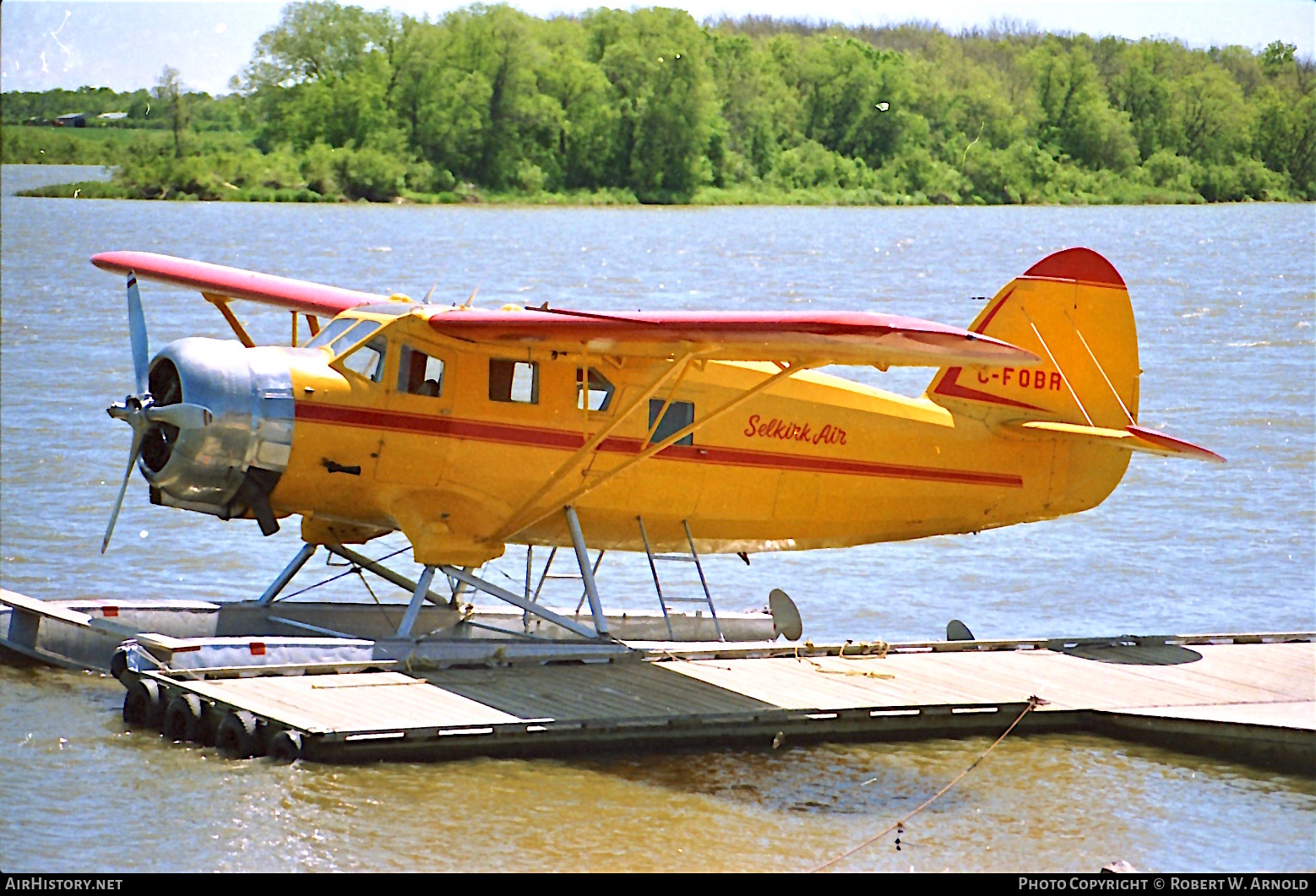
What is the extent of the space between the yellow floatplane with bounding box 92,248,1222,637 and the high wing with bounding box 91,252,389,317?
27 millimetres

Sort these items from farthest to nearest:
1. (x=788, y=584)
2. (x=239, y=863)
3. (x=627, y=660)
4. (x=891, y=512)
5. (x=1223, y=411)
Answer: (x=1223, y=411), (x=788, y=584), (x=891, y=512), (x=627, y=660), (x=239, y=863)

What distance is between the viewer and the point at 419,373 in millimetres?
10953

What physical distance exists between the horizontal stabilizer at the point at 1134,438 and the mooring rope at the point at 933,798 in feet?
5.75

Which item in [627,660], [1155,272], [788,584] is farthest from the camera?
[1155,272]

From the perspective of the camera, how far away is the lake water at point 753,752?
28.6 feet

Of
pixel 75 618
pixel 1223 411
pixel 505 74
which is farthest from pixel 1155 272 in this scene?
pixel 75 618

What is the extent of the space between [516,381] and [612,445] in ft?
2.28

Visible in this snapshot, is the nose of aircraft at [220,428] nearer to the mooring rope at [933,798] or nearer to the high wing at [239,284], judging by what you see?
the high wing at [239,284]

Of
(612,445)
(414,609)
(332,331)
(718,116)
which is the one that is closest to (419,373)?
(332,331)

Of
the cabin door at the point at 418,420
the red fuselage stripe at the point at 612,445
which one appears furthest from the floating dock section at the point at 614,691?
the red fuselage stripe at the point at 612,445

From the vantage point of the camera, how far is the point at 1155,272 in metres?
54.2

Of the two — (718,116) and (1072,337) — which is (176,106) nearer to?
(718,116)
